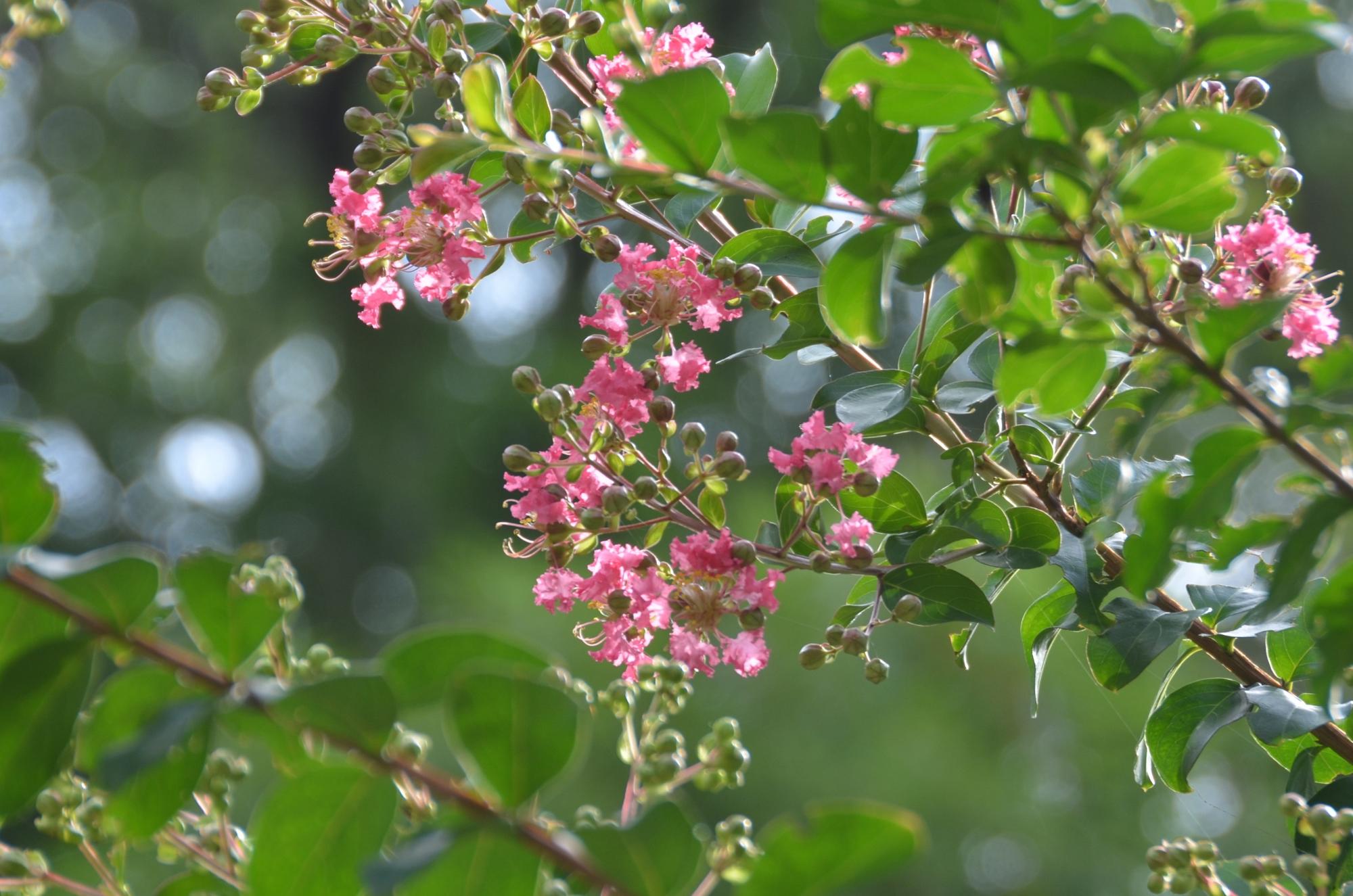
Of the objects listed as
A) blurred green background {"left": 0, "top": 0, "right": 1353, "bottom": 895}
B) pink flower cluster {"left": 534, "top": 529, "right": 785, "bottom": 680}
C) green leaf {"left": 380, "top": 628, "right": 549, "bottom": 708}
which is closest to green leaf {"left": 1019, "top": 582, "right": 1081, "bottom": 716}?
pink flower cluster {"left": 534, "top": 529, "right": 785, "bottom": 680}

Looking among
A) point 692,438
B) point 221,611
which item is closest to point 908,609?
point 692,438

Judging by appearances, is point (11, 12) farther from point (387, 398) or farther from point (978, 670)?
point (387, 398)

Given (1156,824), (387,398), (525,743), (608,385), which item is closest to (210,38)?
(387,398)

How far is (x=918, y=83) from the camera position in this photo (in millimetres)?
367

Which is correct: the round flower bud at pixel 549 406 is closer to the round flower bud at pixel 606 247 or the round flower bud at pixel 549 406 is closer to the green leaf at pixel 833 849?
the round flower bud at pixel 606 247

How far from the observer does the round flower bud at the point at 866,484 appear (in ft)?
1.83

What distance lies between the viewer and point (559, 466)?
0.57m

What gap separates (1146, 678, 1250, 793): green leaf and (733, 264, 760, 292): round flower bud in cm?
27

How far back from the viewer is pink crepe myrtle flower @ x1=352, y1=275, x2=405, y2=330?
2.16 feet

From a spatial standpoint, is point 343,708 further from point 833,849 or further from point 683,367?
point 683,367

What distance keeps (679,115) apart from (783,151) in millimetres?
35

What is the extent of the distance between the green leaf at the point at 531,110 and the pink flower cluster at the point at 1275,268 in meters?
0.33

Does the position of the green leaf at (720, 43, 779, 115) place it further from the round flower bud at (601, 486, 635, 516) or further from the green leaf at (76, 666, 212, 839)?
the green leaf at (76, 666, 212, 839)

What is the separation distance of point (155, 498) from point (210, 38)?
72.6 inches
